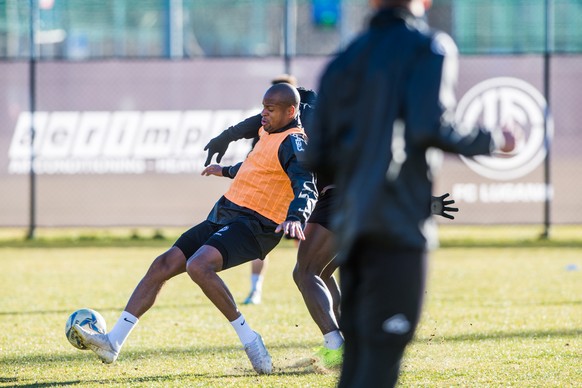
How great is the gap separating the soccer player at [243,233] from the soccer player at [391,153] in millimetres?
2626

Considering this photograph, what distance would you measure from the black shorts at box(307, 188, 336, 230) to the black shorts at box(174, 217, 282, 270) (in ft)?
0.94

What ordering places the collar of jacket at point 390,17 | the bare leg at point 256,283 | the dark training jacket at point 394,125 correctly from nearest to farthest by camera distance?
the dark training jacket at point 394,125 < the collar of jacket at point 390,17 < the bare leg at point 256,283

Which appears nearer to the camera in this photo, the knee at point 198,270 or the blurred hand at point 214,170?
the knee at point 198,270

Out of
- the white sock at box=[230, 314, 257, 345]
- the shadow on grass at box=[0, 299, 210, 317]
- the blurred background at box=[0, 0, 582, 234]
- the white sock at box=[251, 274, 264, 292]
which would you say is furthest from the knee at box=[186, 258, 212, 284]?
the blurred background at box=[0, 0, 582, 234]

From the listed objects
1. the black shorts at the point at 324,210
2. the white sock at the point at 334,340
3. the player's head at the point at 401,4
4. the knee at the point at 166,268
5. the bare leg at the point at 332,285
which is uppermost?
the player's head at the point at 401,4

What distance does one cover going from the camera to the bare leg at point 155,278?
23.0 ft

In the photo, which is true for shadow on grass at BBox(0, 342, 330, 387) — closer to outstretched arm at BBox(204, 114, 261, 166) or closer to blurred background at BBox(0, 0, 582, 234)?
outstretched arm at BBox(204, 114, 261, 166)

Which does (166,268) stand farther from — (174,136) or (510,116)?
(510,116)

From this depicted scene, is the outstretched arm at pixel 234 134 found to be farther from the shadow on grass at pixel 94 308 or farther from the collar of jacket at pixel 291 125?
the shadow on grass at pixel 94 308

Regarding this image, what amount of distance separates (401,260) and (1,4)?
19.0 metres

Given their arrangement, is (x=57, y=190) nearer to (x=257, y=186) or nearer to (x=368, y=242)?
(x=257, y=186)

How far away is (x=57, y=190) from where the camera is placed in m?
18.1

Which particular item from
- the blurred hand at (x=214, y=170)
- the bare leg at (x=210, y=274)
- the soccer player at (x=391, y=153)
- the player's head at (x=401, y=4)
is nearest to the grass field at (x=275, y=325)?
the bare leg at (x=210, y=274)

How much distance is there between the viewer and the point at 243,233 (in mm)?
6996
